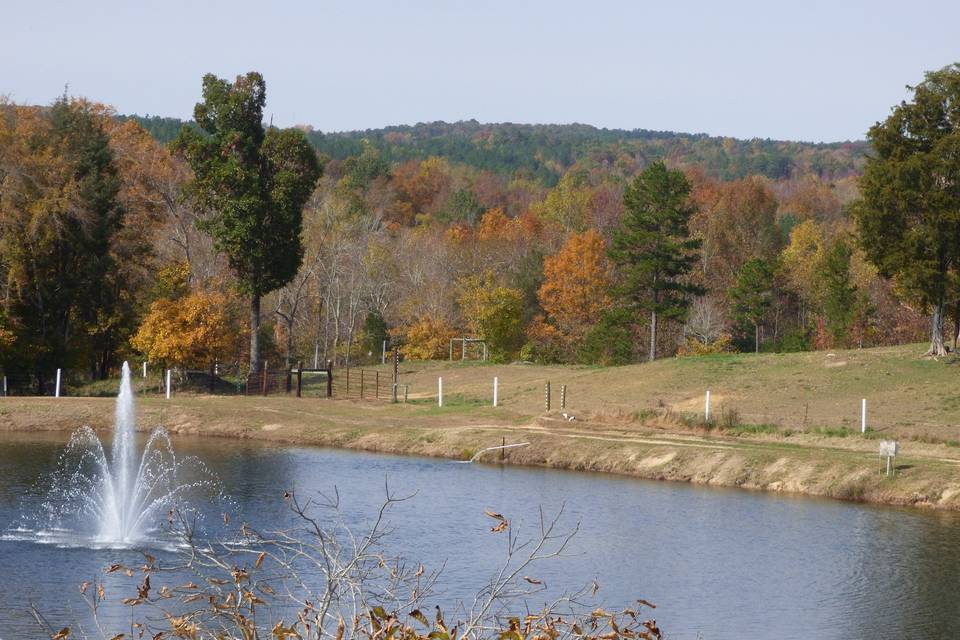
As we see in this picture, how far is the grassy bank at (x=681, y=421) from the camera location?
128 ft

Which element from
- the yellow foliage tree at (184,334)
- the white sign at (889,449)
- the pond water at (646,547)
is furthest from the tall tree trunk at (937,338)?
the yellow foliage tree at (184,334)

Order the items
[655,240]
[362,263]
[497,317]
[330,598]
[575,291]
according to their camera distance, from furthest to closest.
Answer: [362,263], [575,291], [497,317], [655,240], [330,598]

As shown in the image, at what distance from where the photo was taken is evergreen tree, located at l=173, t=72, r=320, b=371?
207 ft

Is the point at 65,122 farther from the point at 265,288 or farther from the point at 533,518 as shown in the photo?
the point at 533,518

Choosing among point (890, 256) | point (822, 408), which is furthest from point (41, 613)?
point (890, 256)

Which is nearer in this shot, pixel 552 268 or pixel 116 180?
pixel 116 180

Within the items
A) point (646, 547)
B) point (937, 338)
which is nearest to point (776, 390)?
point (937, 338)

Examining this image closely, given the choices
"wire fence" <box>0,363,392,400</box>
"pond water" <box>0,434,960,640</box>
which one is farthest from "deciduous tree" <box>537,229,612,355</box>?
"pond water" <box>0,434,960,640</box>

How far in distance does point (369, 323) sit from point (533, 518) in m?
55.7

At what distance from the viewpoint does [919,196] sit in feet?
182

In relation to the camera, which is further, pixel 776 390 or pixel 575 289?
pixel 575 289

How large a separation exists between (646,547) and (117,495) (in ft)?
43.0

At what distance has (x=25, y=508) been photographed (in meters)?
31.6

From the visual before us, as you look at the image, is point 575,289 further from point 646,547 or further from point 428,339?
point 646,547
